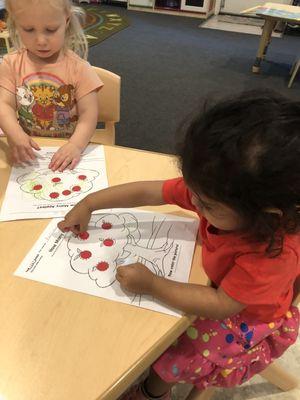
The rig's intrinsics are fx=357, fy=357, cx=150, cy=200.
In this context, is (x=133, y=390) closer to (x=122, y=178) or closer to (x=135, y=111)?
(x=122, y=178)

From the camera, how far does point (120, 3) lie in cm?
531

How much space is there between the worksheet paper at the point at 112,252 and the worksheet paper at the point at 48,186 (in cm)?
6

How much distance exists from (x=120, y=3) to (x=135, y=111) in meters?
3.50

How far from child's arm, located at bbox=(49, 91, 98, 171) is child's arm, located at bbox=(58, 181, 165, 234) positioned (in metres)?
0.18

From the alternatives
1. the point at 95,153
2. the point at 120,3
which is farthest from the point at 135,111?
the point at 120,3

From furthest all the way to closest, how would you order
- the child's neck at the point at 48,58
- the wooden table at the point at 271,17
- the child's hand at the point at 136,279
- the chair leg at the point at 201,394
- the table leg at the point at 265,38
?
the table leg at the point at 265,38
the wooden table at the point at 271,17
the child's neck at the point at 48,58
the chair leg at the point at 201,394
the child's hand at the point at 136,279

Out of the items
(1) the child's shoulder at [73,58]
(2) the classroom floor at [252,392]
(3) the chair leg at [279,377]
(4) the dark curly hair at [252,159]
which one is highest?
(4) the dark curly hair at [252,159]

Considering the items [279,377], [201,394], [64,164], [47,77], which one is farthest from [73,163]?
[279,377]

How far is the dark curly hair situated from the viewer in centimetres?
45

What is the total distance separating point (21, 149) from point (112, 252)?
389mm

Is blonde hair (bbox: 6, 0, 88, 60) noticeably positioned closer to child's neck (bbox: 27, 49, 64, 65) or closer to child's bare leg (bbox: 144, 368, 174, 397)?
child's neck (bbox: 27, 49, 64, 65)

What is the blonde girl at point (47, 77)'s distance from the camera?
2.99 ft

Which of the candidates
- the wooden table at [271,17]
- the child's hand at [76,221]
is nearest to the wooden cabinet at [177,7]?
the wooden table at [271,17]

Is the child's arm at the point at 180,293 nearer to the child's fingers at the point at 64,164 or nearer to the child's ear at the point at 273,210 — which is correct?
the child's ear at the point at 273,210
